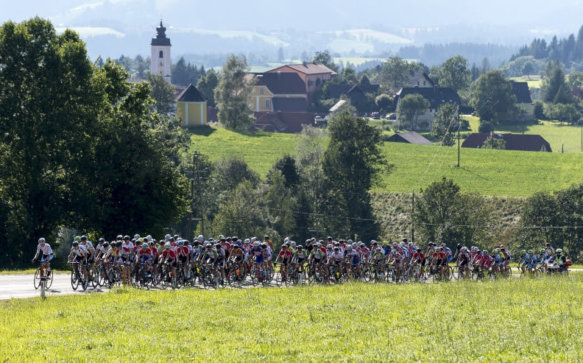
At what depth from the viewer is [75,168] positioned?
55.3 m

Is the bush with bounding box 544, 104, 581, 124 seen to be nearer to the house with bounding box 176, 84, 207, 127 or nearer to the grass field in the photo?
the house with bounding box 176, 84, 207, 127

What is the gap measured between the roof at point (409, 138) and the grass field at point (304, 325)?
403 ft

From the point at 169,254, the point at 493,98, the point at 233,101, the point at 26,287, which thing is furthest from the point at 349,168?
the point at 493,98

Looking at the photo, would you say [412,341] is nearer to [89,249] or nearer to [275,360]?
[275,360]

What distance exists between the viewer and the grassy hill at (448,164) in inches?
4215

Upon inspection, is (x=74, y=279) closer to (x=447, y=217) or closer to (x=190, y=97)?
(x=447, y=217)

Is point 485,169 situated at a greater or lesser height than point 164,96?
lesser

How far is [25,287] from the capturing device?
38.3 metres

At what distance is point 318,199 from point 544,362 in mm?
77226

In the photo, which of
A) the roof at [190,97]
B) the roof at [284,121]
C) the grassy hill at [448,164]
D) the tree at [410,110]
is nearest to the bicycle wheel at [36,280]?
the grassy hill at [448,164]

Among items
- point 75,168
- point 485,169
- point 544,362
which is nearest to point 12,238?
point 75,168

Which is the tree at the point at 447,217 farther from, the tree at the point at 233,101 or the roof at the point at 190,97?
the roof at the point at 190,97

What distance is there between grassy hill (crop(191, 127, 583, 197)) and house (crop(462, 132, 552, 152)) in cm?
2227

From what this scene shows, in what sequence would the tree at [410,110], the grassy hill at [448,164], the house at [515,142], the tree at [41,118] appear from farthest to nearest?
the tree at [410,110] < the house at [515,142] < the grassy hill at [448,164] < the tree at [41,118]
